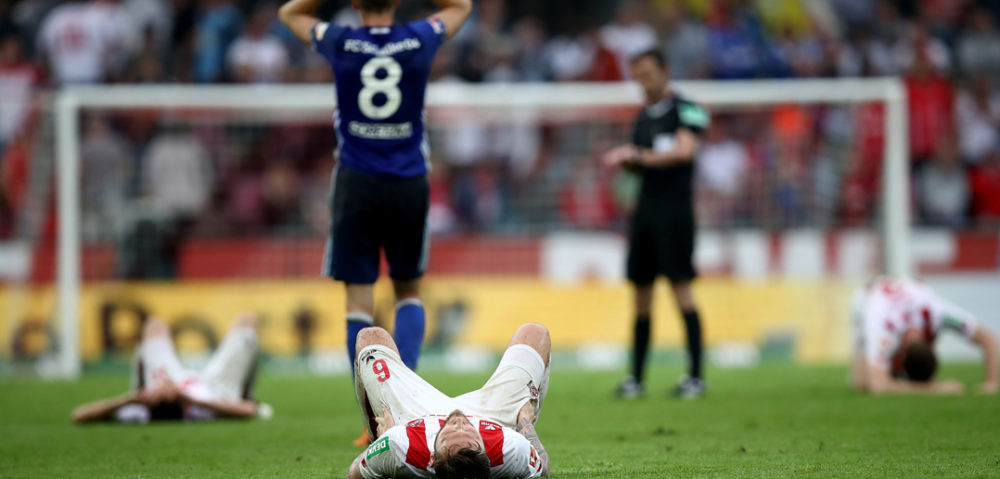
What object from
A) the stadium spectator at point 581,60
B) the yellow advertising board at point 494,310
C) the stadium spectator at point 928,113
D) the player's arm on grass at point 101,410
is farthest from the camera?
the stadium spectator at point 581,60

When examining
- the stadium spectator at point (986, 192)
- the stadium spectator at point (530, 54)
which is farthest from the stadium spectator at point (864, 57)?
the stadium spectator at point (530, 54)

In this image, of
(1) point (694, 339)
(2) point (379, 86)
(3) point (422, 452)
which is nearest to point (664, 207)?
(1) point (694, 339)

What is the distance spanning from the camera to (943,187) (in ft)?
50.0

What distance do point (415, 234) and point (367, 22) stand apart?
1116mm

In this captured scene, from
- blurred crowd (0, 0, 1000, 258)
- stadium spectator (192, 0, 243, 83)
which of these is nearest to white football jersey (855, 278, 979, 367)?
blurred crowd (0, 0, 1000, 258)

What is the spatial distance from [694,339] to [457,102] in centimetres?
520

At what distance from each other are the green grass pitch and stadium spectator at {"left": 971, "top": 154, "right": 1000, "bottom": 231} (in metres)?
6.39

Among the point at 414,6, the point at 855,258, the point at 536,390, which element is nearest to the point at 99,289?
the point at 414,6

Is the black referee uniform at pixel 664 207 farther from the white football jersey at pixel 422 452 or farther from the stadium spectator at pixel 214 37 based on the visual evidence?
the stadium spectator at pixel 214 37

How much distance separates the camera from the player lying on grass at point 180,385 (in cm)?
729

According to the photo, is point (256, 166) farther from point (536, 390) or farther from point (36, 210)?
point (536, 390)

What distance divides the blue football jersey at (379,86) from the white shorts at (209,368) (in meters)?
1.67

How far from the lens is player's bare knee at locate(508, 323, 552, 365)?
493 cm

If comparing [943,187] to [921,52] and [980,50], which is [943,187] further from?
[980,50]
